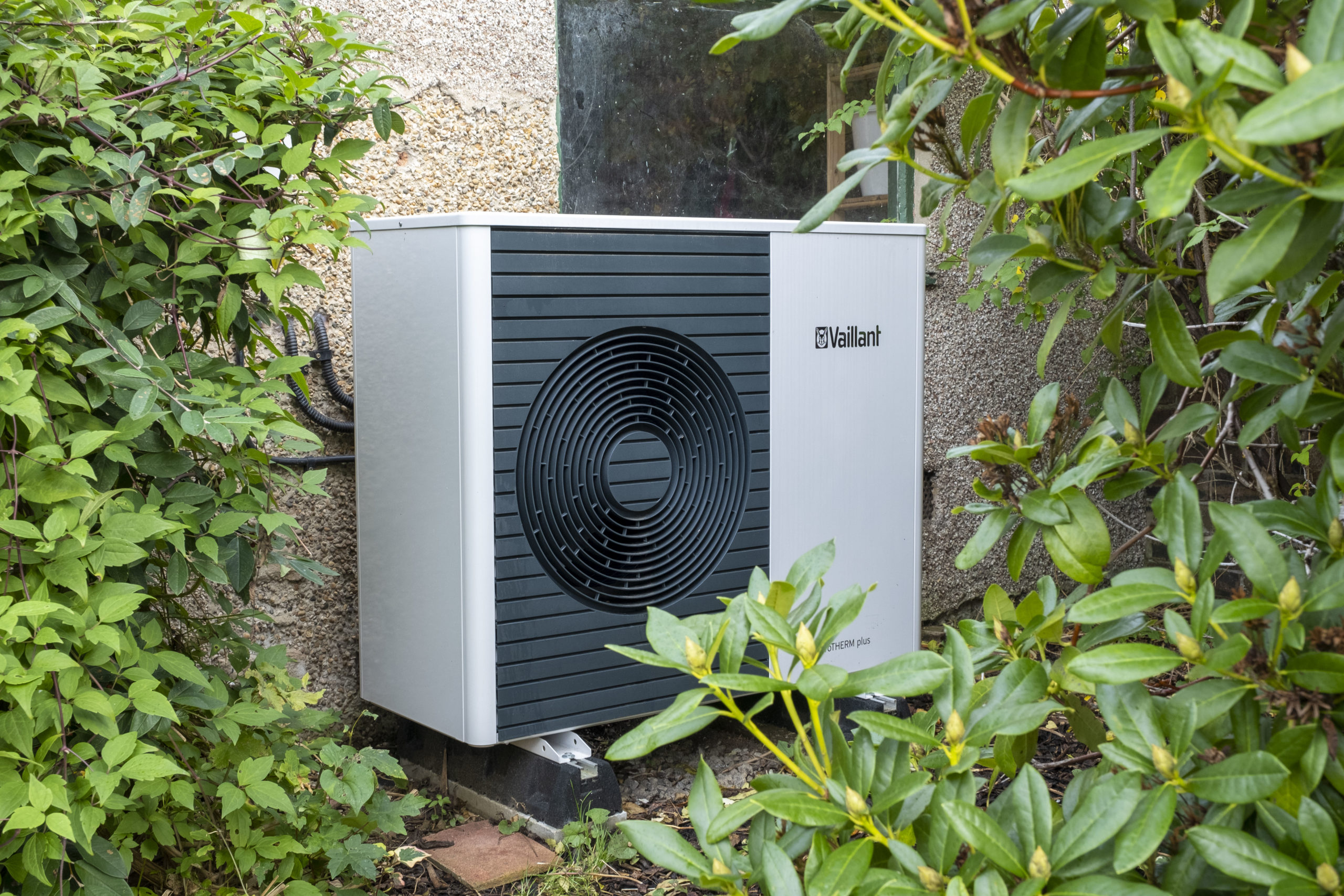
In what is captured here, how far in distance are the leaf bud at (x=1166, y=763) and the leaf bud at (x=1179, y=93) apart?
334 mm

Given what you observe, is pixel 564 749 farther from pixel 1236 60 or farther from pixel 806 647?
pixel 1236 60

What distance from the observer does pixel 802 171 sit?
302 cm

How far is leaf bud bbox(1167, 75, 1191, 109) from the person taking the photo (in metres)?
0.49

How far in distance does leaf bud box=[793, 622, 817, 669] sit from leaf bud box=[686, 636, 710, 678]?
55mm

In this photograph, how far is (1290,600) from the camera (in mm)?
557

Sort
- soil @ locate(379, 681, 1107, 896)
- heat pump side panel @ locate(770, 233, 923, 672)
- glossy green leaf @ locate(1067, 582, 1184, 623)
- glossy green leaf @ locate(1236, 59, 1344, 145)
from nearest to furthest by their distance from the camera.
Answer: glossy green leaf @ locate(1236, 59, 1344, 145) < glossy green leaf @ locate(1067, 582, 1184, 623) < soil @ locate(379, 681, 1107, 896) < heat pump side panel @ locate(770, 233, 923, 672)

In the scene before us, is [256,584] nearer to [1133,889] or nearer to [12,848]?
[12,848]

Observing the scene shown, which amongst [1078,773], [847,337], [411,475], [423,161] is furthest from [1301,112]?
[423,161]

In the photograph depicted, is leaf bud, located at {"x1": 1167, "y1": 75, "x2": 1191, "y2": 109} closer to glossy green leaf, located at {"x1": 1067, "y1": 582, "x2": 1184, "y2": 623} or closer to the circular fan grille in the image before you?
Answer: glossy green leaf, located at {"x1": 1067, "y1": 582, "x2": 1184, "y2": 623}

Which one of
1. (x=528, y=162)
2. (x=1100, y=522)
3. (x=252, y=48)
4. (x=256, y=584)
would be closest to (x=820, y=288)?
(x=528, y=162)

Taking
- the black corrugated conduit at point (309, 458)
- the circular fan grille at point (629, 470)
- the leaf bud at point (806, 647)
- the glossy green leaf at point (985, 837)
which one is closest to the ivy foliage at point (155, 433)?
the circular fan grille at point (629, 470)

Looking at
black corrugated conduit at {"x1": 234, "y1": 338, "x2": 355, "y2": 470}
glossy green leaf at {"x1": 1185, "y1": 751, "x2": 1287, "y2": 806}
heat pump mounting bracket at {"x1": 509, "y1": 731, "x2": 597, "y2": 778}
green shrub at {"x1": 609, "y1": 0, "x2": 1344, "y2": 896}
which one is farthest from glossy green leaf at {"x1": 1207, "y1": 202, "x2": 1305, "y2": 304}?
black corrugated conduit at {"x1": 234, "y1": 338, "x2": 355, "y2": 470}

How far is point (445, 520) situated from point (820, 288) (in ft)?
3.03

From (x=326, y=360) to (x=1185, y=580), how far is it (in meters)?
2.01
